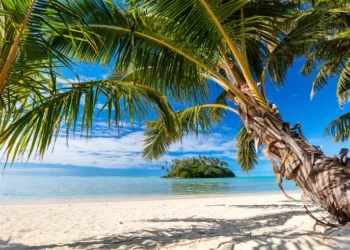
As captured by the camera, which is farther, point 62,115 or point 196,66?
point 196,66

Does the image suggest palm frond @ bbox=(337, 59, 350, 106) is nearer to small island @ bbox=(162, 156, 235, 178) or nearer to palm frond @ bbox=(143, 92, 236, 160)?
palm frond @ bbox=(143, 92, 236, 160)

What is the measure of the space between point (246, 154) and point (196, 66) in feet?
14.4

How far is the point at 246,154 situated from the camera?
7.42m

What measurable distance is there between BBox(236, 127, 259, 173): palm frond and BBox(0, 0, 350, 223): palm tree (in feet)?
10.2

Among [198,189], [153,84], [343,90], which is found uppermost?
[343,90]

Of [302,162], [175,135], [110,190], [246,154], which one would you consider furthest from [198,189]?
[302,162]

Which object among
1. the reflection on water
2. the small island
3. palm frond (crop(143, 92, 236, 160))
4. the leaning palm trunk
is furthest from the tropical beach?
the small island

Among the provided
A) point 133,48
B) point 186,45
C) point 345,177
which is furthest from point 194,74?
point 345,177

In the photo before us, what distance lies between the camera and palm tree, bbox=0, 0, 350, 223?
248cm

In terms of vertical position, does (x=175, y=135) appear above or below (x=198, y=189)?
above

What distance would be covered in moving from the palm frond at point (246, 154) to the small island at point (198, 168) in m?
45.2

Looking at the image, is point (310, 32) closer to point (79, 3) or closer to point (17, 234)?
point (79, 3)

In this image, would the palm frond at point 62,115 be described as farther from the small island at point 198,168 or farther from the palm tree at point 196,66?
the small island at point 198,168

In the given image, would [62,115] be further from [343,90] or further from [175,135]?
[343,90]
